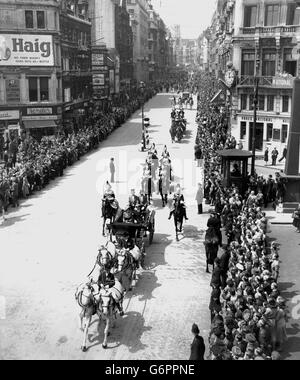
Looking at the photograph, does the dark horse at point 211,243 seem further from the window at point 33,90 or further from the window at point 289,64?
the window at point 33,90

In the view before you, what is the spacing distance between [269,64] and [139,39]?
79613 mm

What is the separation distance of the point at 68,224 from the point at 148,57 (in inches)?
4654

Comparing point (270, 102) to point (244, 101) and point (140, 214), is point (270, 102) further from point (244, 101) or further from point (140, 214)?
point (140, 214)

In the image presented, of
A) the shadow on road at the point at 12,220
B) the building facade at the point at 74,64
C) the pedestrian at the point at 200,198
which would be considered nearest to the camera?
the shadow on road at the point at 12,220

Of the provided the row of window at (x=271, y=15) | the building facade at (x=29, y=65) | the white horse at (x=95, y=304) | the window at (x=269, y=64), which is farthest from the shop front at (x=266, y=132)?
the white horse at (x=95, y=304)

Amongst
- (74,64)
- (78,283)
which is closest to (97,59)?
(74,64)

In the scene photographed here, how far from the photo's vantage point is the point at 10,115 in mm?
43000

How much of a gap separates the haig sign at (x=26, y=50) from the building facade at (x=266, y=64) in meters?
16.2

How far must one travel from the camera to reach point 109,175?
31.3 metres

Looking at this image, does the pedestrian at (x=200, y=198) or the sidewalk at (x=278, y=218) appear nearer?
the sidewalk at (x=278, y=218)

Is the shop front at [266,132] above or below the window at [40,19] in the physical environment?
below

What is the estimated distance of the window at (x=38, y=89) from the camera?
43656 millimetres

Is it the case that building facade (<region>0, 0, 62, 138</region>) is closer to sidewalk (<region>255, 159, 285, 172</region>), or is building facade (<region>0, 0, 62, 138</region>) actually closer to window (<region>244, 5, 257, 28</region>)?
window (<region>244, 5, 257, 28</region>)
